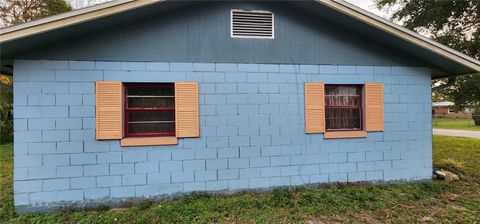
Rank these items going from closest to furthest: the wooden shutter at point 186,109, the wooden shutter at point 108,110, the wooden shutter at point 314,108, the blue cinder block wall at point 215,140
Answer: the blue cinder block wall at point 215,140 → the wooden shutter at point 108,110 → the wooden shutter at point 186,109 → the wooden shutter at point 314,108

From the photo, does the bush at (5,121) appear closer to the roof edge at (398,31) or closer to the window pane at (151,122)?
the window pane at (151,122)

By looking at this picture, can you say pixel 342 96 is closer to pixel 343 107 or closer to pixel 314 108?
pixel 343 107

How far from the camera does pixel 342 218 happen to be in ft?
14.4

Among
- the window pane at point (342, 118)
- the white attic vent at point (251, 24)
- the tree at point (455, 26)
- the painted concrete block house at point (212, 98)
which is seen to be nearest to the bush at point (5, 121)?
the painted concrete block house at point (212, 98)

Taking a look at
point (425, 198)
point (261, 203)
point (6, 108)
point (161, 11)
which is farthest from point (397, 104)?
point (6, 108)

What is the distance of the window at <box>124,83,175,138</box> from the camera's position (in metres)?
5.05

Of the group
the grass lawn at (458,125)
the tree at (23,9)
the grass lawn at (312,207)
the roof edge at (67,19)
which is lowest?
the grass lawn at (312,207)

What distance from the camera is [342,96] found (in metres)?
5.94

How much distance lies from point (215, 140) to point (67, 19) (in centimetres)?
334

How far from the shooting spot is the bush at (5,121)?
44.7 feet

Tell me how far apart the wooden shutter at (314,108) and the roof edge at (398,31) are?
1.57 meters

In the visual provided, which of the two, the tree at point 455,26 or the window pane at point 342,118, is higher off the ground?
the tree at point 455,26

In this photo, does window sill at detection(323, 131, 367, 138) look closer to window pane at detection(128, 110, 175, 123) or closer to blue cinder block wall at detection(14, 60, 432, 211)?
blue cinder block wall at detection(14, 60, 432, 211)

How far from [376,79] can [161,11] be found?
498cm
